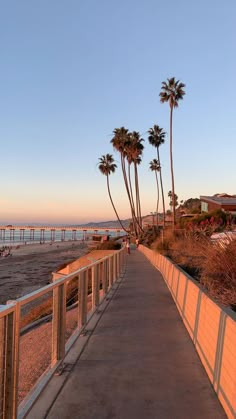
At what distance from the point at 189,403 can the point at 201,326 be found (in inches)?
72.2

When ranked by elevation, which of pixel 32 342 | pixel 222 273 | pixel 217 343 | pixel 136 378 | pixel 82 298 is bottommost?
pixel 32 342

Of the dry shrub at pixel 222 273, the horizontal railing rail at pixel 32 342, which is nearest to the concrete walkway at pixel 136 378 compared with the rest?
the horizontal railing rail at pixel 32 342

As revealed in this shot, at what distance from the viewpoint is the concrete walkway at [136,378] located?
4.12 m

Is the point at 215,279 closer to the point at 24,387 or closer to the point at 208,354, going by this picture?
the point at 208,354

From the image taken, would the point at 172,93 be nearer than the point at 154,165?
Yes

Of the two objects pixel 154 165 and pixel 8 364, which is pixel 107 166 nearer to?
pixel 154 165

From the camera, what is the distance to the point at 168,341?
692 centimetres

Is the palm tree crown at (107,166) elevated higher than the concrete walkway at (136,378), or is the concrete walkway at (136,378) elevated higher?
the palm tree crown at (107,166)

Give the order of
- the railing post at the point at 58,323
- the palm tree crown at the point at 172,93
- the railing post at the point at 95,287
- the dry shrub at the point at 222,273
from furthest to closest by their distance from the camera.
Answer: the palm tree crown at the point at 172,93 < the railing post at the point at 95,287 < the dry shrub at the point at 222,273 < the railing post at the point at 58,323

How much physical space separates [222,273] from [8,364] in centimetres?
610

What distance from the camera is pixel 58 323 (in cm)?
541

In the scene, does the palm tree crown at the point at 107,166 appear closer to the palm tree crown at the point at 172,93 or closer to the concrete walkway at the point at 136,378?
the palm tree crown at the point at 172,93

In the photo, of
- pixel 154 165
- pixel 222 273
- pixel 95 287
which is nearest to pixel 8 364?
pixel 222 273

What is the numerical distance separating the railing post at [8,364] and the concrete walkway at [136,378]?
2.33 ft
